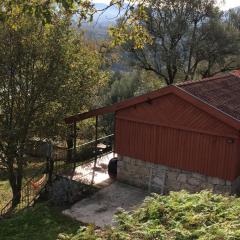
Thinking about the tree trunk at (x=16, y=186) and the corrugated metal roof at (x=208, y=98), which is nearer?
the corrugated metal roof at (x=208, y=98)

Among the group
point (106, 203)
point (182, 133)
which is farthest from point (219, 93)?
point (106, 203)

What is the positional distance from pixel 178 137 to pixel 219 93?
3.02 meters

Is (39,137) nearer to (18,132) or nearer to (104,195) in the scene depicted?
(18,132)

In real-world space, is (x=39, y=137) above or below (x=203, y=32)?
below

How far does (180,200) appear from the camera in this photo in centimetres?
825

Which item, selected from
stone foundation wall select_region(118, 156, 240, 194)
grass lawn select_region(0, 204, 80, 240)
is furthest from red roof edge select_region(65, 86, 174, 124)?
→ grass lawn select_region(0, 204, 80, 240)

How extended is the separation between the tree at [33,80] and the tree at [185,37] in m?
15.2

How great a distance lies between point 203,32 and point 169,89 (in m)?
19.4

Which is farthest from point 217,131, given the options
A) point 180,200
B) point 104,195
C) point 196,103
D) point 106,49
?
point 106,49

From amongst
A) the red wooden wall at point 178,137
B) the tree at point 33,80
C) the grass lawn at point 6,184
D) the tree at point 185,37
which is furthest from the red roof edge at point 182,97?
the tree at point 185,37

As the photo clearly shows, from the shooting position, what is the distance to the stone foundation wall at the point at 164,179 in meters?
15.2

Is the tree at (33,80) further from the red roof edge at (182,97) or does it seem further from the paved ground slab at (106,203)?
the paved ground slab at (106,203)

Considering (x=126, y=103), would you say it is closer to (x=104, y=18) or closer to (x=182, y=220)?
(x=104, y=18)

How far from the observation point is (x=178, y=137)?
620 inches
